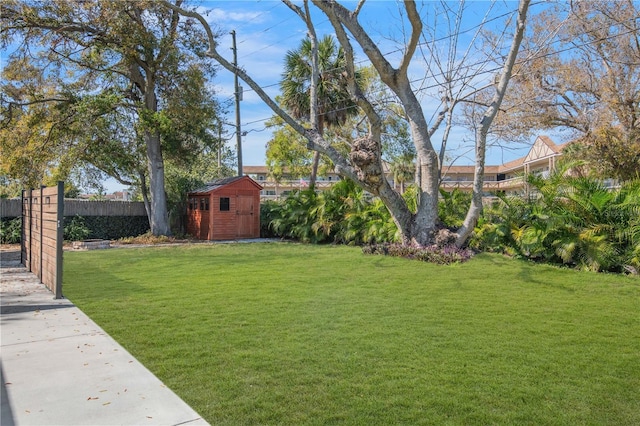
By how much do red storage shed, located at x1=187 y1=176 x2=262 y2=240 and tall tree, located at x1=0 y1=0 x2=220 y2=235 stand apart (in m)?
1.33

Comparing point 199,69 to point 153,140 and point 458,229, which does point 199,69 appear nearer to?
point 153,140

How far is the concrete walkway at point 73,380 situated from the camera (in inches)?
113

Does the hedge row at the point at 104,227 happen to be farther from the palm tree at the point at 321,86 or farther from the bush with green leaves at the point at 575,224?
the bush with green leaves at the point at 575,224

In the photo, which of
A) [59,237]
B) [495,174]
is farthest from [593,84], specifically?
[495,174]

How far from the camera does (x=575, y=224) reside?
9250 mm

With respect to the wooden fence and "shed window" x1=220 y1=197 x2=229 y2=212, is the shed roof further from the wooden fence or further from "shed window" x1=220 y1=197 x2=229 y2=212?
the wooden fence

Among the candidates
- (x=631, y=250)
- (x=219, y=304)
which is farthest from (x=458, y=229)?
(x=219, y=304)

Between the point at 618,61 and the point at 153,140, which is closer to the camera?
the point at 618,61

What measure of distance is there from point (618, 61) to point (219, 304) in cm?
1573

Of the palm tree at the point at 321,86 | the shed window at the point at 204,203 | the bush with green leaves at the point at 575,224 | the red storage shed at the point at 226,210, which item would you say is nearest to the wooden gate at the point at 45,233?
the red storage shed at the point at 226,210

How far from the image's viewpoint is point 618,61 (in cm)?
1513

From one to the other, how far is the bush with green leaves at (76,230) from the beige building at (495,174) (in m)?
8.26

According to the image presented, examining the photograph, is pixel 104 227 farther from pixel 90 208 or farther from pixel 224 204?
pixel 224 204

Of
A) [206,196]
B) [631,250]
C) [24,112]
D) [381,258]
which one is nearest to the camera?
[631,250]
